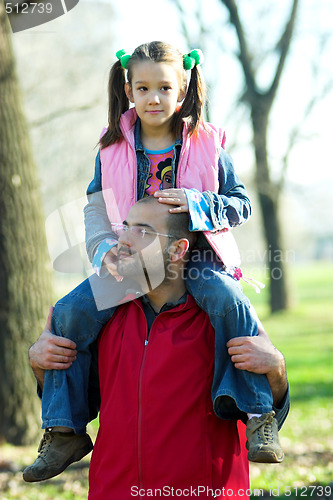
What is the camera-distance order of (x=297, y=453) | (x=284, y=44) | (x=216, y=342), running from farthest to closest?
(x=284, y=44)
(x=297, y=453)
(x=216, y=342)

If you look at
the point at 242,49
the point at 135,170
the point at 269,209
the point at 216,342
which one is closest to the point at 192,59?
the point at 135,170

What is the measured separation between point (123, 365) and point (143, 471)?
46 cm

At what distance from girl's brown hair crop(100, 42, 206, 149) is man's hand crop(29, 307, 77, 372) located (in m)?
1.00

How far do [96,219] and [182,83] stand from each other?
0.81 m

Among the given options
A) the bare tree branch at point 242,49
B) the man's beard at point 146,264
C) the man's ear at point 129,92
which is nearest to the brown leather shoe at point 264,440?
the man's beard at point 146,264

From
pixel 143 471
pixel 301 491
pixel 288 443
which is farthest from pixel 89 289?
pixel 288 443

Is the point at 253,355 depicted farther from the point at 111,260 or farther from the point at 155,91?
the point at 155,91

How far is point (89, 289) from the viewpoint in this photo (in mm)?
2902

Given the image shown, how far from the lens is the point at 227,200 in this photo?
2889mm

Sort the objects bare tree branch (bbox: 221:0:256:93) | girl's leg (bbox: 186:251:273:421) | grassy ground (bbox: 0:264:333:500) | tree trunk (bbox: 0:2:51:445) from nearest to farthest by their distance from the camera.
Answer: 1. girl's leg (bbox: 186:251:273:421)
2. grassy ground (bbox: 0:264:333:500)
3. tree trunk (bbox: 0:2:51:445)
4. bare tree branch (bbox: 221:0:256:93)
